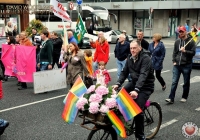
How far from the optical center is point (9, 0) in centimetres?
2309

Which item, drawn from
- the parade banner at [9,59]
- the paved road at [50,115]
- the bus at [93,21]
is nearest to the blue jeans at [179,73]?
the paved road at [50,115]

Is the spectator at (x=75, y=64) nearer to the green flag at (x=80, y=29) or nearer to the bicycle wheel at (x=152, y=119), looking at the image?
the bicycle wheel at (x=152, y=119)

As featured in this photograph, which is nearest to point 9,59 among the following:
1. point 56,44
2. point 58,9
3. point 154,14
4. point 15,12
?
point 56,44

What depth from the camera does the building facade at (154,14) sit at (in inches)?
1387

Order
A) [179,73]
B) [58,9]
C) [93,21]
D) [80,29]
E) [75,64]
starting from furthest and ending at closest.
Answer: [93,21] < [80,29] < [58,9] < [179,73] < [75,64]

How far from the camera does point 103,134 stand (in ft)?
13.6

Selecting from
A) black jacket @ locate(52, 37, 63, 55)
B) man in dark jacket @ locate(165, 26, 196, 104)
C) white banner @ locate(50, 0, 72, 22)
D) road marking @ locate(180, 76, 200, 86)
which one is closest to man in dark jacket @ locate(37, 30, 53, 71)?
black jacket @ locate(52, 37, 63, 55)

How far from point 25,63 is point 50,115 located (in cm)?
313

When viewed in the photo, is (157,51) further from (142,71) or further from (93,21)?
(93,21)

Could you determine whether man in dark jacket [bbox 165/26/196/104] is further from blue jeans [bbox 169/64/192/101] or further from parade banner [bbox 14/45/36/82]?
parade banner [bbox 14/45/36/82]

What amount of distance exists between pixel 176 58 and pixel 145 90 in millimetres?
3111

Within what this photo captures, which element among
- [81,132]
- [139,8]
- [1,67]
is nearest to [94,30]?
[139,8]

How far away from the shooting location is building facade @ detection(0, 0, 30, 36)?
22644 mm

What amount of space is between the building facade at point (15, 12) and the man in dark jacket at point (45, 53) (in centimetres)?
1446
